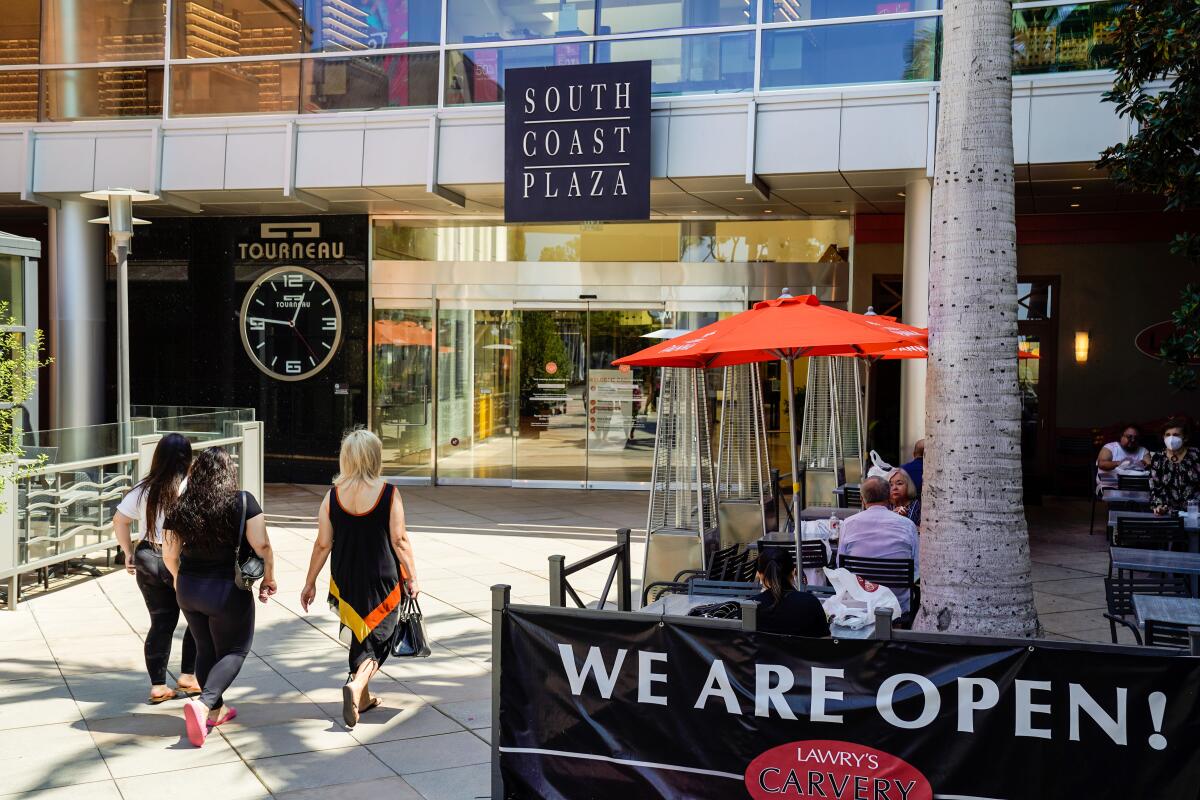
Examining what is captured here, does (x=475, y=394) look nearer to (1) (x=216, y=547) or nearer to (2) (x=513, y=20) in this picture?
(2) (x=513, y=20)

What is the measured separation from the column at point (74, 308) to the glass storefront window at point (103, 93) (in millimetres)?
1268

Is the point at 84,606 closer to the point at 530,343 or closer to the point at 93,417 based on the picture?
the point at 93,417

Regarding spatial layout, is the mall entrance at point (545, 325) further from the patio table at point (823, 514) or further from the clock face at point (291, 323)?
the patio table at point (823, 514)

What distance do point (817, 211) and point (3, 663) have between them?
11996 millimetres

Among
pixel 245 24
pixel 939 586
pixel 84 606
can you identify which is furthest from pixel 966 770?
pixel 245 24

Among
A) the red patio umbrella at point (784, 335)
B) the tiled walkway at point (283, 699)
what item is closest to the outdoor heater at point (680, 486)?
the tiled walkway at point (283, 699)

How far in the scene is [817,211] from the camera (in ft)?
52.1

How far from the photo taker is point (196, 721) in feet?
18.9

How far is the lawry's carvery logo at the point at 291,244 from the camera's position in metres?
17.2

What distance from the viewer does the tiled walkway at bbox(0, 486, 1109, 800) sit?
17.7 ft

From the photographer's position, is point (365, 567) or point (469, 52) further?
point (469, 52)

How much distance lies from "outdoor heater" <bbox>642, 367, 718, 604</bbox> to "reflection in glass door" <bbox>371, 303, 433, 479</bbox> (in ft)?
27.4

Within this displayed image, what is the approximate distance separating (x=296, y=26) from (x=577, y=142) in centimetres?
487

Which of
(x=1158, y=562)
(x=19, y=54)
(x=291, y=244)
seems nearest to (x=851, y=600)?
(x=1158, y=562)
